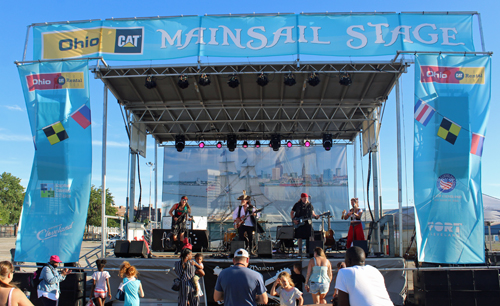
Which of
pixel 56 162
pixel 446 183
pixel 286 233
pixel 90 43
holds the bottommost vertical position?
pixel 286 233

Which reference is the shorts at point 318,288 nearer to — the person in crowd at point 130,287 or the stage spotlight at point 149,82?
the person in crowd at point 130,287

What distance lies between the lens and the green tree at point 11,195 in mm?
44312

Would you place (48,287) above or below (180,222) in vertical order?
below

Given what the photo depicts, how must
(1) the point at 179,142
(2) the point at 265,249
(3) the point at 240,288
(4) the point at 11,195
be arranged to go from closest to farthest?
1. (3) the point at 240,288
2. (2) the point at 265,249
3. (1) the point at 179,142
4. (4) the point at 11,195

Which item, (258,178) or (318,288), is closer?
(318,288)

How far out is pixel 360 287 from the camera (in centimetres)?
243

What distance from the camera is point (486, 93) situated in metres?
A: 7.09

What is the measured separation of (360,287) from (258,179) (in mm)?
11158

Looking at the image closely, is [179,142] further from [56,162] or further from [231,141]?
[56,162]

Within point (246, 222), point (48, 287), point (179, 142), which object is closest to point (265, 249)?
point (246, 222)

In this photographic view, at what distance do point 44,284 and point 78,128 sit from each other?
3115 mm

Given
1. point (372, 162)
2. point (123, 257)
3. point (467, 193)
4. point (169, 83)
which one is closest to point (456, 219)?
point (467, 193)

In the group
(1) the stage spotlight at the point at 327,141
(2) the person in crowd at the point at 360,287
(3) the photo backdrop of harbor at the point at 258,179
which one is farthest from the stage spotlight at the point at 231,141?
(2) the person in crowd at the point at 360,287

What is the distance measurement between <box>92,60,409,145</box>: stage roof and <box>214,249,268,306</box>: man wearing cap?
5385 millimetres
